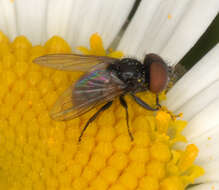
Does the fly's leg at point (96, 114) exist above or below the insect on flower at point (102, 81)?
below

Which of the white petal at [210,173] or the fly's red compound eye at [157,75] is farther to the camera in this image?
the white petal at [210,173]

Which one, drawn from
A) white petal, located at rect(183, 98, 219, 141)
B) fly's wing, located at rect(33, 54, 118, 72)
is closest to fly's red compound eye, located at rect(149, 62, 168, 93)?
fly's wing, located at rect(33, 54, 118, 72)

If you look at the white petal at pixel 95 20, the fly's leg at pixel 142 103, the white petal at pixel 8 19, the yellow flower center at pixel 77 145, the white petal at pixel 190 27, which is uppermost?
the white petal at pixel 190 27

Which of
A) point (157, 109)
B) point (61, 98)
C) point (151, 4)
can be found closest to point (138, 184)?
point (157, 109)

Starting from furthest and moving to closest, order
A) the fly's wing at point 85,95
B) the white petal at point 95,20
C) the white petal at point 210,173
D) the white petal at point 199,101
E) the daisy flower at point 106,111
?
the white petal at point 95,20, the white petal at point 199,101, the white petal at point 210,173, the daisy flower at point 106,111, the fly's wing at point 85,95

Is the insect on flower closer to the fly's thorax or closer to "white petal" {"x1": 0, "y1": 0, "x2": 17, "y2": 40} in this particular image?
the fly's thorax

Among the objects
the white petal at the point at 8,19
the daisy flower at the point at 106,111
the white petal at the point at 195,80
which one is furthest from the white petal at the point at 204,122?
the white petal at the point at 8,19

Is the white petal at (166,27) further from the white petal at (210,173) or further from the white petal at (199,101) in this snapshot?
the white petal at (210,173)

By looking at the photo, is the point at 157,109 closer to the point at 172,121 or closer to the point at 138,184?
the point at 172,121
